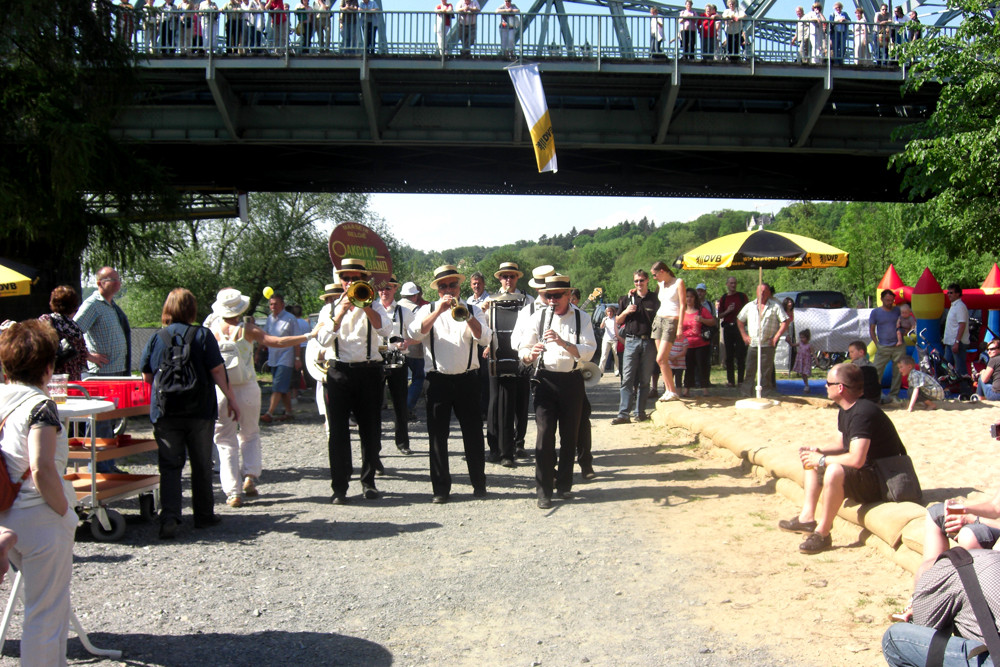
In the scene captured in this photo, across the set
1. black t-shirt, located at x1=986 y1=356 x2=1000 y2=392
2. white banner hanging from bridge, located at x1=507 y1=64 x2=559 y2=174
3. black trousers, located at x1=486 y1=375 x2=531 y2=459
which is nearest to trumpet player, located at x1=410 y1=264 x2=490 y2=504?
black trousers, located at x1=486 y1=375 x2=531 y2=459

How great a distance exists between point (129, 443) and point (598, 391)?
40.5ft

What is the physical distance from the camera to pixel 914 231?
48.9 ft

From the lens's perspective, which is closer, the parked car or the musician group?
the musician group

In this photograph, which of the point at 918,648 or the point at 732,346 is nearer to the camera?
the point at 918,648

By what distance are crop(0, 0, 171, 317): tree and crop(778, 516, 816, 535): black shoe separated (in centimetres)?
935

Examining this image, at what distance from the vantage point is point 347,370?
7.30 metres

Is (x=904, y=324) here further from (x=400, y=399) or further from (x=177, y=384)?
(x=177, y=384)

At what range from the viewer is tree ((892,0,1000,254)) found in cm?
1316

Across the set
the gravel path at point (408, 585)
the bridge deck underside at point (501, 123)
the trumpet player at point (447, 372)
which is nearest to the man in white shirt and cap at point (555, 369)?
the gravel path at point (408, 585)

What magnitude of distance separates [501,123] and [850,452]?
635 inches

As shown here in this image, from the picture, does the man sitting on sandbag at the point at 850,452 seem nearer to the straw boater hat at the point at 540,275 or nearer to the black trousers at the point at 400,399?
the straw boater hat at the point at 540,275

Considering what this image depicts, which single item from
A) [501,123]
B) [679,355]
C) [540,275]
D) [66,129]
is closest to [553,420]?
[540,275]

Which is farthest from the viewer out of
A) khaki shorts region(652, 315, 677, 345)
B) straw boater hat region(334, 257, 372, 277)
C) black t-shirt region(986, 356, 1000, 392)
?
black t-shirt region(986, 356, 1000, 392)

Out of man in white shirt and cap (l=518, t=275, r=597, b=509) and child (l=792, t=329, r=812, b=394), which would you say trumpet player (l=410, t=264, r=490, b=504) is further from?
child (l=792, t=329, r=812, b=394)
